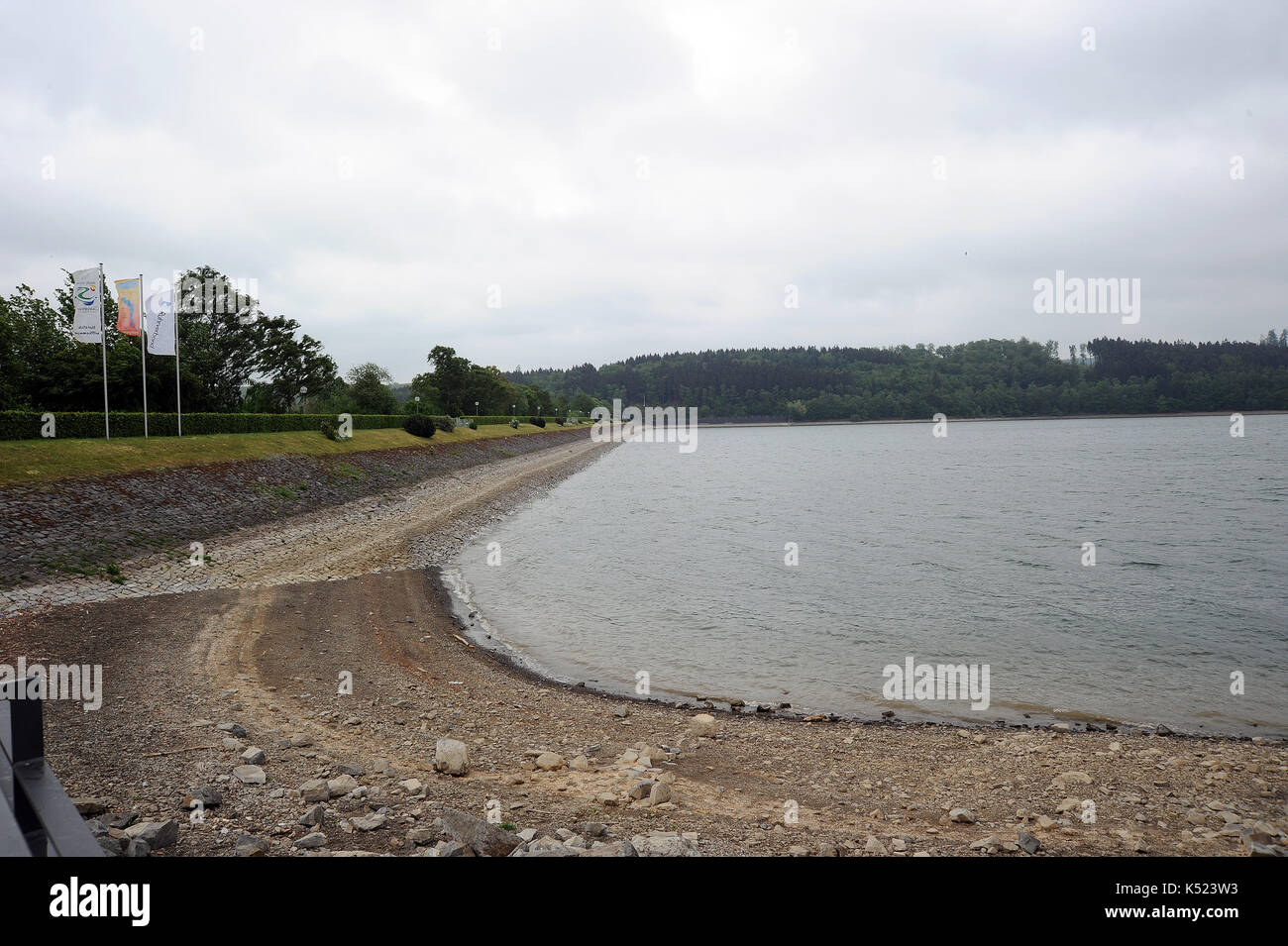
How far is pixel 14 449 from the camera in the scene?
23.8m

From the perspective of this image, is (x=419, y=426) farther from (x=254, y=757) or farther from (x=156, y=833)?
(x=156, y=833)

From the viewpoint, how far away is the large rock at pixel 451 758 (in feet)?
27.1

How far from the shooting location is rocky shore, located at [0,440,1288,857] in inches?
261

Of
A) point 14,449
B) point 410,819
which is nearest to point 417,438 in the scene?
point 14,449

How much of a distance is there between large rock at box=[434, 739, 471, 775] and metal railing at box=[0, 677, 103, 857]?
490 centimetres

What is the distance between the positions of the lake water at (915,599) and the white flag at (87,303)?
1639 cm

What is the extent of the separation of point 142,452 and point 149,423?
19.8 feet

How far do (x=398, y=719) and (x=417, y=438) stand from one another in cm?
5484

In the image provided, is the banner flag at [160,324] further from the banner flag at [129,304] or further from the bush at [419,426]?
the bush at [419,426]

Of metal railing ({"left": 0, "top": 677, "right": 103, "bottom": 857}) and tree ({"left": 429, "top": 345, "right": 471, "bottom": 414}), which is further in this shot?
tree ({"left": 429, "top": 345, "right": 471, "bottom": 414})
